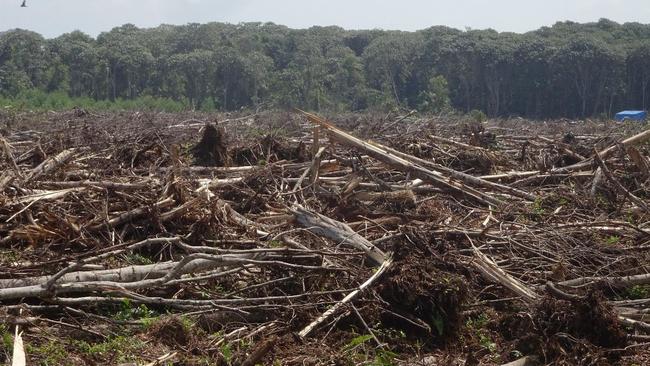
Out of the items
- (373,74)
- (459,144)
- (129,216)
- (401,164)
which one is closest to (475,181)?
(401,164)

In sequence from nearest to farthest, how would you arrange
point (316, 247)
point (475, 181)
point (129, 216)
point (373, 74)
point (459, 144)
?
point (316, 247) < point (129, 216) < point (475, 181) < point (459, 144) < point (373, 74)

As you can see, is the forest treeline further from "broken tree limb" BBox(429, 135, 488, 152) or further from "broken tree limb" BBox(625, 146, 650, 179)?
"broken tree limb" BBox(625, 146, 650, 179)

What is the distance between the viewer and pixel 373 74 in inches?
2080

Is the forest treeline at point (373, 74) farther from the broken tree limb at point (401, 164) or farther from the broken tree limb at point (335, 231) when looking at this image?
the broken tree limb at point (335, 231)

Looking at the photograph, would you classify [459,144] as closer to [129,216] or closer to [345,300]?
[129,216]

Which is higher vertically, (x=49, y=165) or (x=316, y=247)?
(x=49, y=165)

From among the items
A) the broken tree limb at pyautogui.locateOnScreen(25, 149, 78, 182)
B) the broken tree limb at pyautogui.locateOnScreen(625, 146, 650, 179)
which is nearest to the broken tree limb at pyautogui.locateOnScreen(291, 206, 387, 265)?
the broken tree limb at pyautogui.locateOnScreen(25, 149, 78, 182)

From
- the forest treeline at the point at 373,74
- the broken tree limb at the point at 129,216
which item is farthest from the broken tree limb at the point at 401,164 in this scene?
the forest treeline at the point at 373,74

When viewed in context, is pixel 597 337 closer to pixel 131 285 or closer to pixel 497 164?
pixel 131 285

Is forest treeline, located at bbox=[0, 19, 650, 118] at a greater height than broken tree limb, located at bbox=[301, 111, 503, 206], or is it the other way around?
broken tree limb, located at bbox=[301, 111, 503, 206]

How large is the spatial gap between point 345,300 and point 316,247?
964 millimetres

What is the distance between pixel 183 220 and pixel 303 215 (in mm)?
1028

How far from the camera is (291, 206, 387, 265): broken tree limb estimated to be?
559cm

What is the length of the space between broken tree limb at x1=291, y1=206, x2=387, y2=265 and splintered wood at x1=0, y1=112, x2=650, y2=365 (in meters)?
0.02
